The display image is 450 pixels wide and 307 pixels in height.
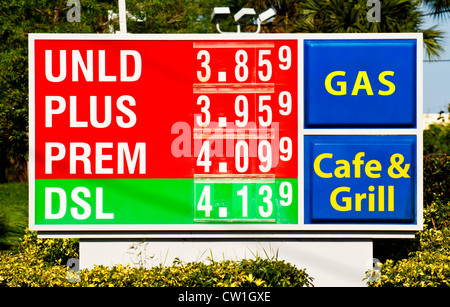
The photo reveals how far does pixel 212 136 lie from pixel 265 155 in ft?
2.36

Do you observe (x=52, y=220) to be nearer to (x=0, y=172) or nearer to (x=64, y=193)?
(x=64, y=193)

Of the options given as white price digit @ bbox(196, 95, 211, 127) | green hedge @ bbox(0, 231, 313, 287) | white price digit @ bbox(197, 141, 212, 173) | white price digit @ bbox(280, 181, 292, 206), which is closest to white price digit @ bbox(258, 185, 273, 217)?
white price digit @ bbox(280, 181, 292, 206)

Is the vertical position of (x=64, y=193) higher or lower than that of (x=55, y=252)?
higher

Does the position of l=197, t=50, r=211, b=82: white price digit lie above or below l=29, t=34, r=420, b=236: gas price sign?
above

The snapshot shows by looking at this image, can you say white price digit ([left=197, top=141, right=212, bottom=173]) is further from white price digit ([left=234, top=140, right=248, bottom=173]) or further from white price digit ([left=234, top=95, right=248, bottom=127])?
white price digit ([left=234, top=95, right=248, bottom=127])

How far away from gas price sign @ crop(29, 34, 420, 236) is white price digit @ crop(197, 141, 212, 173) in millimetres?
13

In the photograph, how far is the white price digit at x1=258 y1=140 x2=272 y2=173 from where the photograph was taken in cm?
873

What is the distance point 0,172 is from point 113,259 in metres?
24.8

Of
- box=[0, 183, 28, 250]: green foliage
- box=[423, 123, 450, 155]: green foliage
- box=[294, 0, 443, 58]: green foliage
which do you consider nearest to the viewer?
box=[0, 183, 28, 250]: green foliage

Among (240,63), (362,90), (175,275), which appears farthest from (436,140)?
(175,275)

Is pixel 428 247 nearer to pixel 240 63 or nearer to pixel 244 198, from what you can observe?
pixel 244 198

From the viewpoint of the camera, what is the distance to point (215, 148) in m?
8.71

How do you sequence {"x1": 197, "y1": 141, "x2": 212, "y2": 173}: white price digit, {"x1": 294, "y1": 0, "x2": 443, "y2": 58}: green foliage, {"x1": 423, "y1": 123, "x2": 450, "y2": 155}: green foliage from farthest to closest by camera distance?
{"x1": 423, "y1": 123, "x2": 450, "y2": 155}: green foliage → {"x1": 294, "y1": 0, "x2": 443, "y2": 58}: green foliage → {"x1": 197, "y1": 141, "x2": 212, "y2": 173}: white price digit

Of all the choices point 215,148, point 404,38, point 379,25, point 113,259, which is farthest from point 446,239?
point 379,25
